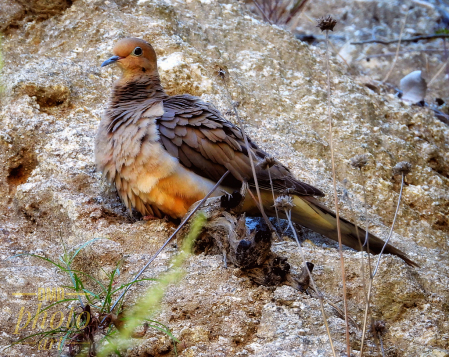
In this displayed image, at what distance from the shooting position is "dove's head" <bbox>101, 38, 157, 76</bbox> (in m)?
4.07

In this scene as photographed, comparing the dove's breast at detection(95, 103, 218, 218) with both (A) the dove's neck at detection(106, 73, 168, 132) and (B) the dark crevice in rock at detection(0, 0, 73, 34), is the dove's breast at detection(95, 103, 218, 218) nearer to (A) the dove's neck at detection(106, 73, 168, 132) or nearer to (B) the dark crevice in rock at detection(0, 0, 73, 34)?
(A) the dove's neck at detection(106, 73, 168, 132)

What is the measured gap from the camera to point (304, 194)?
3.65m

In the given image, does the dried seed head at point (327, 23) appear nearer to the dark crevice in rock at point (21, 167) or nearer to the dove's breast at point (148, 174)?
the dove's breast at point (148, 174)

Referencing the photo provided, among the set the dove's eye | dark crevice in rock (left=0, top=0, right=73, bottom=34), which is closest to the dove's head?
the dove's eye

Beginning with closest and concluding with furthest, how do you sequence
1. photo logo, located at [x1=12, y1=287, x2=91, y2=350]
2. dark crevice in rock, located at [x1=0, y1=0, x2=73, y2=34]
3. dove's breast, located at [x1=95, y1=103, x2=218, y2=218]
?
photo logo, located at [x1=12, y1=287, x2=91, y2=350] → dove's breast, located at [x1=95, y1=103, x2=218, y2=218] → dark crevice in rock, located at [x1=0, y1=0, x2=73, y2=34]

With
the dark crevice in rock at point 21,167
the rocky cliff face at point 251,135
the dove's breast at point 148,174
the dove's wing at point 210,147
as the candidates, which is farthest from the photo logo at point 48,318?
the dark crevice in rock at point 21,167

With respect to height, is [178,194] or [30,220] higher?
[178,194]

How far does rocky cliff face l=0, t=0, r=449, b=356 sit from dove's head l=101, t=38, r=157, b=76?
1.42 feet

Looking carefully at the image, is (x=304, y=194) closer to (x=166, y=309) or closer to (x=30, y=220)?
(x=166, y=309)

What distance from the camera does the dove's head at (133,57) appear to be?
160 inches

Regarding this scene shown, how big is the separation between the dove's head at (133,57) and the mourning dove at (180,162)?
0.36 m

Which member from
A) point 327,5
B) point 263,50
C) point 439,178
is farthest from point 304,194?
point 327,5

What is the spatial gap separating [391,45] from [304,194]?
13.9ft

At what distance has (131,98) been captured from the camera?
3924 mm
